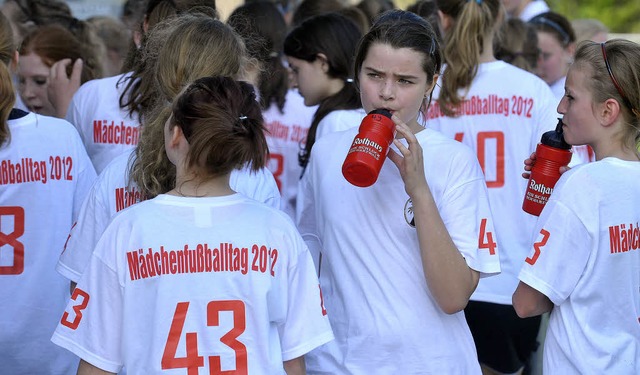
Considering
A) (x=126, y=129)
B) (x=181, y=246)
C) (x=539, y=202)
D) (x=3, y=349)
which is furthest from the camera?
(x=126, y=129)

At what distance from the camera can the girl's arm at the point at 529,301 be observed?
11.5 feet

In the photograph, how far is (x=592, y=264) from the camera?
3430 millimetres

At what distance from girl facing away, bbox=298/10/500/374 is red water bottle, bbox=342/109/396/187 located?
0.54 ft

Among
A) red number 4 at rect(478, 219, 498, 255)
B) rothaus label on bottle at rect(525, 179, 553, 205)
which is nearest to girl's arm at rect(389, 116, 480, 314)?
red number 4 at rect(478, 219, 498, 255)

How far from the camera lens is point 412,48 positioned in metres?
3.48

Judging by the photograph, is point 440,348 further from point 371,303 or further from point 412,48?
point 412,48

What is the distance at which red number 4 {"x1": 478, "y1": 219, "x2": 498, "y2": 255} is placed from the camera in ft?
11.2

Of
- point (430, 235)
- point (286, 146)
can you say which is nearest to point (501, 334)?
point (286, 146)

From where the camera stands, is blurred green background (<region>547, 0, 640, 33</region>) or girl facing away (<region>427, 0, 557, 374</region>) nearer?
girl facing away (<region>427, 0, 557, 374</region>)

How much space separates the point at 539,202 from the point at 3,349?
2.28m

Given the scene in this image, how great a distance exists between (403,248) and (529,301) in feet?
1.64

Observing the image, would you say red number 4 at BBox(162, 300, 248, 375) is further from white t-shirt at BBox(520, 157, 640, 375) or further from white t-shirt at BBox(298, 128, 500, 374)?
white t-shirt at BBox(520, 157, 640, 375)

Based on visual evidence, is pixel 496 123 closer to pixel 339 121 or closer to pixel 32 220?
pixel 339 121

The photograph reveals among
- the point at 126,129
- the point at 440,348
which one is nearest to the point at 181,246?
the point at 440,348
